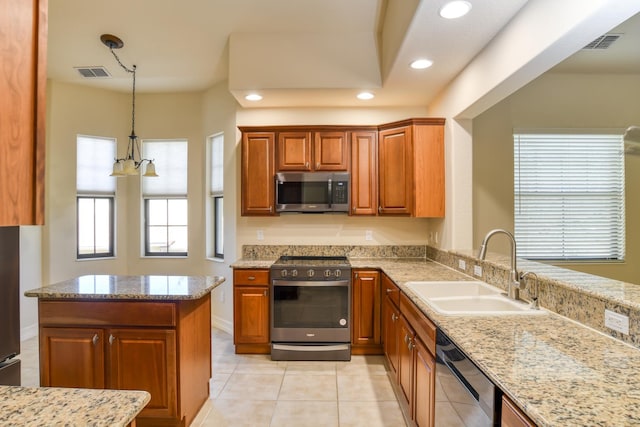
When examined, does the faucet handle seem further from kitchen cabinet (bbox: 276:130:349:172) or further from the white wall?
kitchen cabinet (bbox: 276:130:349:172)

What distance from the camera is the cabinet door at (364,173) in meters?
3.42

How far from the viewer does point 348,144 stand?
3.42 m

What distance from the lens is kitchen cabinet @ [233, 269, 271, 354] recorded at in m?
3.13

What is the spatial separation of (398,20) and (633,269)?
11.7 ft

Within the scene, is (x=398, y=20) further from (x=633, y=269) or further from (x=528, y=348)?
(x=633, y=269)

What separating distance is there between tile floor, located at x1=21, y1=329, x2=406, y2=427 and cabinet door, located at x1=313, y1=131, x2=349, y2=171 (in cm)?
197

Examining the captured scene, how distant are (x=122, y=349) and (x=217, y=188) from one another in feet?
8.09

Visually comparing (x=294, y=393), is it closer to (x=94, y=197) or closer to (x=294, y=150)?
(x=294, y=150)

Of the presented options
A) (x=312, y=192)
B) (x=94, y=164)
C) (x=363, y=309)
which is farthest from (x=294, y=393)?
(x=94, y=164)

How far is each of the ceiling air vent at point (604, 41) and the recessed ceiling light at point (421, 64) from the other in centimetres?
148

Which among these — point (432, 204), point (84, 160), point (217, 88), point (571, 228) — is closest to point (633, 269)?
point (571, 228)

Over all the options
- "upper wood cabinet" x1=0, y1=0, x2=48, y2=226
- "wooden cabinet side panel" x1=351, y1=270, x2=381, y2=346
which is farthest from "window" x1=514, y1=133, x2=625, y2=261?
"upper wood cabinet" x1=0, y1=0, x2=48, y2=226

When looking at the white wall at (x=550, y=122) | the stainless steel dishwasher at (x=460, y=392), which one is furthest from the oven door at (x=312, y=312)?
the white wall at (x=550, y=122)

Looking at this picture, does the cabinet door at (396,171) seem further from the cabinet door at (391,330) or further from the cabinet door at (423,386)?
the cabinet door at (423,386)
